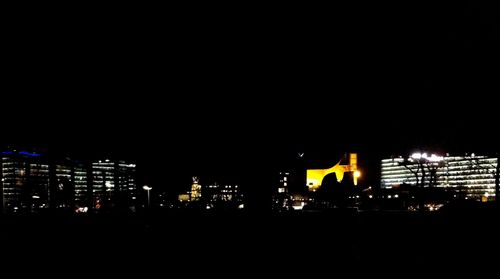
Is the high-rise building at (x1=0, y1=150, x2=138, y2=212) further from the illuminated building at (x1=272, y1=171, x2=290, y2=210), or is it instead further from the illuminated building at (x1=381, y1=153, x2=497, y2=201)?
the illuminated building at (x1=381, y1=153, x2=497, y2=201)

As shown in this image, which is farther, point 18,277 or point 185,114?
point 185,114

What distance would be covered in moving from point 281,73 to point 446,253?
4.59 metres

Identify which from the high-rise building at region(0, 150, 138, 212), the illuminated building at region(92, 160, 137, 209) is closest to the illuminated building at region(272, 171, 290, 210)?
the high-rise building at region(0, 150, 138, 212)

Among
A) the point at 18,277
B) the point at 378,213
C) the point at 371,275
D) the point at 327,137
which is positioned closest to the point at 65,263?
the point at 18,277

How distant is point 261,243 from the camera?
9734 millimetres

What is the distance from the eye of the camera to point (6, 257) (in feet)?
29.7

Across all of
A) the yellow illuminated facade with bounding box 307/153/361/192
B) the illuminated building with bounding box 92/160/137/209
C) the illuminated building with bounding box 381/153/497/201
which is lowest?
the illuminated building with bounding box 381/153/497/201

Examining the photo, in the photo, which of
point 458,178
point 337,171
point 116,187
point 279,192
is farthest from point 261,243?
point 458,178

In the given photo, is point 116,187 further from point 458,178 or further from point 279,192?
point 458,178

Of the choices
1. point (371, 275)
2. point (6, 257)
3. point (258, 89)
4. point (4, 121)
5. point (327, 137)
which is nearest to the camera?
point (371, 275)

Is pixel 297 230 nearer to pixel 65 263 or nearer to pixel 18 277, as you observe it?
pixel 65 263

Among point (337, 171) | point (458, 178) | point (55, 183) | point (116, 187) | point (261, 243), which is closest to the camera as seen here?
point (261, 243)

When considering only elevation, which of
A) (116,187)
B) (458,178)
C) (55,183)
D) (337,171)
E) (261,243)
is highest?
(337,171)

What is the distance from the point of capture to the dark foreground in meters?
7.93
